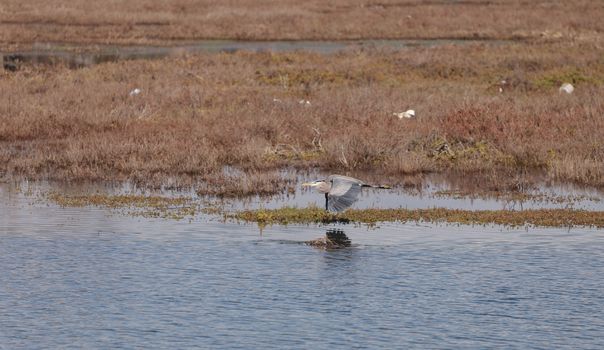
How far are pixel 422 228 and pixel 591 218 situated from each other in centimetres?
273

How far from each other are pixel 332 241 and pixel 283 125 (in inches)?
364

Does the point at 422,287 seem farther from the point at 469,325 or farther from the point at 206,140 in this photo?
the point at 206,140

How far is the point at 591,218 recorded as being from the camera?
17.0 m

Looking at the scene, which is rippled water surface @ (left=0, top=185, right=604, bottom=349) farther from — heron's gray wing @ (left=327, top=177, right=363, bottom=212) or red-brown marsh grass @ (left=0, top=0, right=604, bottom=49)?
red-brown marsh grass @ (left=0, top=0, right=604, bottom=49)

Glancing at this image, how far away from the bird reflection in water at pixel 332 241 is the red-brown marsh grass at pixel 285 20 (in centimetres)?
3466

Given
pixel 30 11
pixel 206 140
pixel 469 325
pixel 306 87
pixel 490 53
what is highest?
pixel 30 11

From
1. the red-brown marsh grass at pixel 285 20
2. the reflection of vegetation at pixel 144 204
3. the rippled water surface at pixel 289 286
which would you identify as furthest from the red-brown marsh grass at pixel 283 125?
the red-brown marsh grass at pixel 285 20

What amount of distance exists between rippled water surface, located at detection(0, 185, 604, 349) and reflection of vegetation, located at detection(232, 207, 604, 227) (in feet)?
1.27

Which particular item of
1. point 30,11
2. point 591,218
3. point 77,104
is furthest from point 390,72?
point 30,11

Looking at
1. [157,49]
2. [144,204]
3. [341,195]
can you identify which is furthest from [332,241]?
[157,49]

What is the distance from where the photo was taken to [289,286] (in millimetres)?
13297

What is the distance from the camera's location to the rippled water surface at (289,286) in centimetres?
1137

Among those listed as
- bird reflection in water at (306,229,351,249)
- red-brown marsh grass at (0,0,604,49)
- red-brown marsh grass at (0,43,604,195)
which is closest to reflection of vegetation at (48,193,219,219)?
red-brown marsh grass at (0,43,604,195)

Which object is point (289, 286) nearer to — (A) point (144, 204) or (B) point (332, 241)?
(B) point (332, 241)
